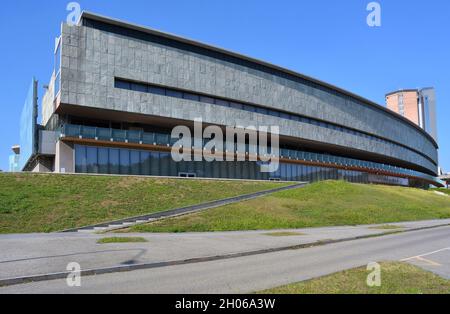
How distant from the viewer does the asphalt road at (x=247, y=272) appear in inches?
352

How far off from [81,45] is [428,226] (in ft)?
98.3

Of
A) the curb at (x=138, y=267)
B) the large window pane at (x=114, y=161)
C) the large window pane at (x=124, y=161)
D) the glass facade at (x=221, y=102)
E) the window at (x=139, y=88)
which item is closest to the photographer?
the curb at (x=138, y=267)

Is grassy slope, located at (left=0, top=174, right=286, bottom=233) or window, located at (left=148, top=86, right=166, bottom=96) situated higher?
window, located at (left=148, top=86, right=166, bottom=96)

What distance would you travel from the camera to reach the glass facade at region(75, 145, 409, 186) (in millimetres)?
36656

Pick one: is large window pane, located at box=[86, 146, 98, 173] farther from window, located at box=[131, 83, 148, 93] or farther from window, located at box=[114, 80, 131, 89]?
window, located at box=[131, 83, 148, 93]

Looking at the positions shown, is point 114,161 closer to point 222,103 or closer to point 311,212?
point 222,103

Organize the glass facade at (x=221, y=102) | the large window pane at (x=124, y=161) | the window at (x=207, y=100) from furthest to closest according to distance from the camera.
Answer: the window at (x=207, y=100), the glass facade at (x=221, y=102), the large window pane at (x=124, y=161)

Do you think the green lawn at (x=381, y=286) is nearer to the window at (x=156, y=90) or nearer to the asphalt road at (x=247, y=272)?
the asphalt road at (x=247, y=272)

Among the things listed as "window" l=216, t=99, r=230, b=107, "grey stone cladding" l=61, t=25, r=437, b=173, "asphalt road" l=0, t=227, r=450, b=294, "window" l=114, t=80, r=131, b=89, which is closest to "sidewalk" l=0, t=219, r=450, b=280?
"asphalt road" l=0, t=227, r=450, b=294

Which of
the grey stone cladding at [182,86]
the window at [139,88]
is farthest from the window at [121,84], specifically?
the grey stone cladding at [182,86]

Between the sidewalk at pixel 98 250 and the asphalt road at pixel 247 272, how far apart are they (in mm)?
1083

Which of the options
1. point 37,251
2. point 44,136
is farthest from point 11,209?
point 44,136

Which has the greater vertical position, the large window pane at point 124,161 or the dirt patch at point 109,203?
the large window pane at point 124,161

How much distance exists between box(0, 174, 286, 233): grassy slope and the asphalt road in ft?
39.6
